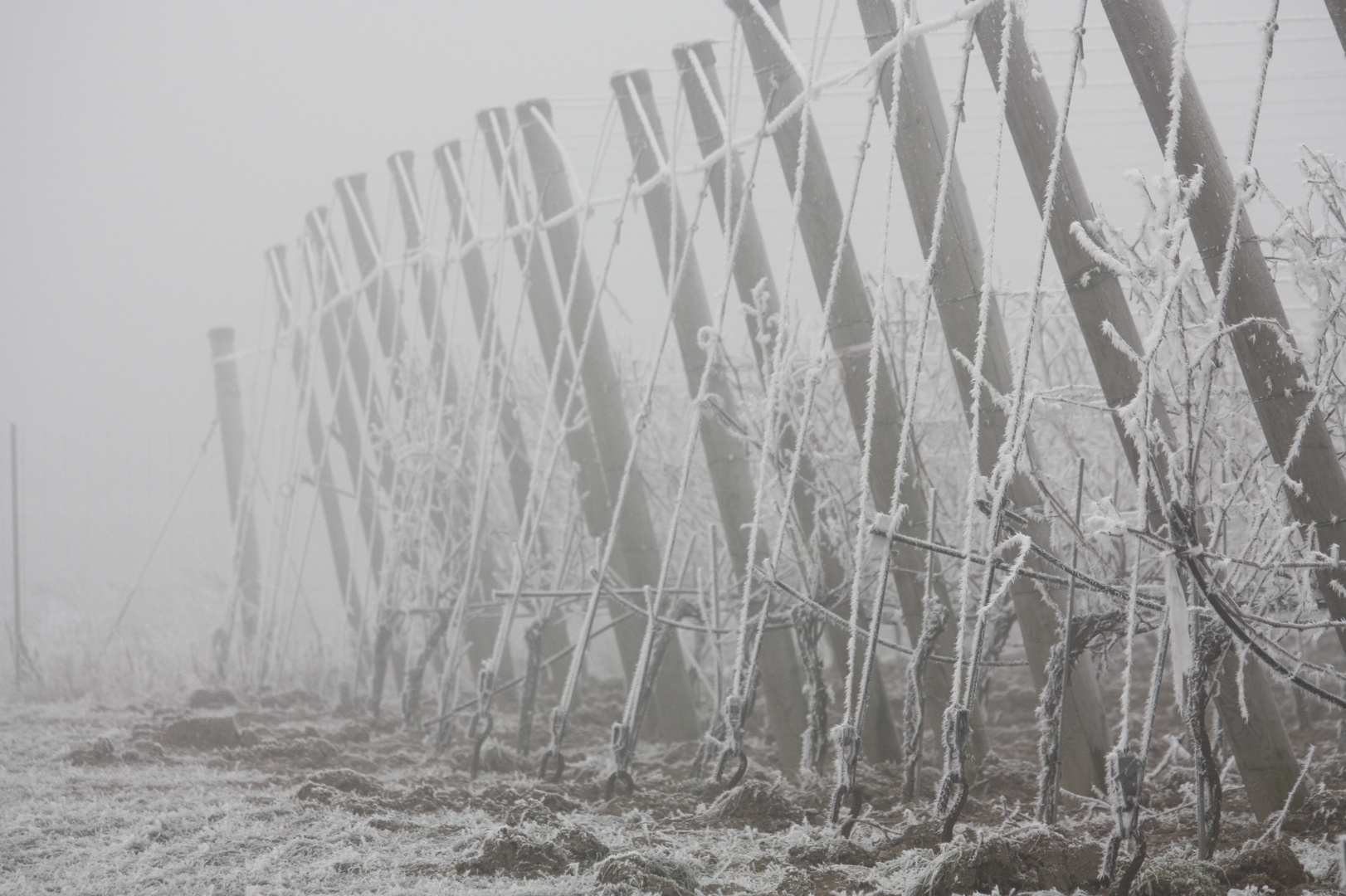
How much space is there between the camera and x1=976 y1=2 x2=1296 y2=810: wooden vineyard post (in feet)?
9.34

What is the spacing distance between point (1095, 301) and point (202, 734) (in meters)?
4.52

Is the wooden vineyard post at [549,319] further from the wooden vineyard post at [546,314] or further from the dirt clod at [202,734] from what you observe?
the dirt clod at [202,734]

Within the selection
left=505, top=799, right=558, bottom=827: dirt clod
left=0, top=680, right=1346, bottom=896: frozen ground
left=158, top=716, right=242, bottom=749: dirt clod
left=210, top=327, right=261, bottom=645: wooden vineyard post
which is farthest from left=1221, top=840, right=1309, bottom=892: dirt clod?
left=210, top=327, right=261, bottom=645: wooden vineyard post

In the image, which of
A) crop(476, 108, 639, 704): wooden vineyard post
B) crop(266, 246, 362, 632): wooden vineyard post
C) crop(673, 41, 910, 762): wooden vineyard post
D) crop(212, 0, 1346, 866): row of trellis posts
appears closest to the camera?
crop(212, 0, 1346, 866): row of trellis posts

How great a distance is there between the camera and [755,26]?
13.5 ft

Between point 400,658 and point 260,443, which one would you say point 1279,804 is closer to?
point 400,658

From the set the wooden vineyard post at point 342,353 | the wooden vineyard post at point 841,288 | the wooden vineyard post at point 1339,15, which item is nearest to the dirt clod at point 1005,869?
the wooden vineyard post at point 841,288

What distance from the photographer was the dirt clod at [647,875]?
8.62 ft

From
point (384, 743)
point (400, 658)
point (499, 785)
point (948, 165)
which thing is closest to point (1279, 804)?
point (948, 165)

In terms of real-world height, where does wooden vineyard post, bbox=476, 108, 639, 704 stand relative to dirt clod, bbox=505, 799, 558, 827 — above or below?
above

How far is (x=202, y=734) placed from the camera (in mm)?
5547

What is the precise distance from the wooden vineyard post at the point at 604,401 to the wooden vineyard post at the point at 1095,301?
277 centimetres

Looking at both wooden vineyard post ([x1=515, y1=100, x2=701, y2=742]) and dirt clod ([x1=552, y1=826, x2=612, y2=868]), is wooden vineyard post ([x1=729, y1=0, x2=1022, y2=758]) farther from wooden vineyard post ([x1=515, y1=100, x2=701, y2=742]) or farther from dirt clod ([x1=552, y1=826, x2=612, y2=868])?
wooden vineyard post ([x1=515, y1=100, x2=701, y2=742])

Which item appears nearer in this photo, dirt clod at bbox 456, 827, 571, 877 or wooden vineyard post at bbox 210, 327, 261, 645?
dirt clod at bbox 456, 827, 571, 877
